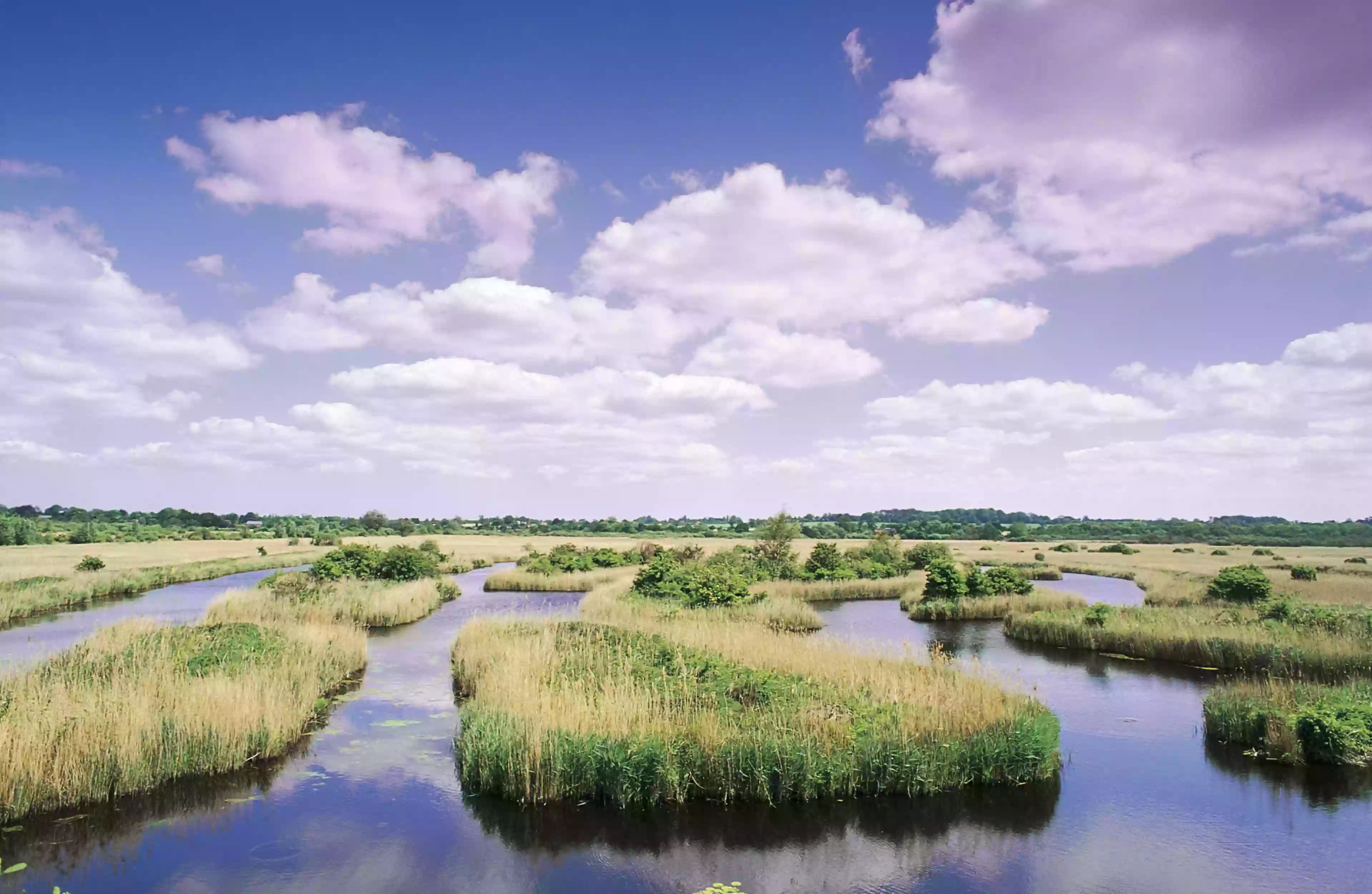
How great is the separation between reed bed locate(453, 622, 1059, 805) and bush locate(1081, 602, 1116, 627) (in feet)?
44.6

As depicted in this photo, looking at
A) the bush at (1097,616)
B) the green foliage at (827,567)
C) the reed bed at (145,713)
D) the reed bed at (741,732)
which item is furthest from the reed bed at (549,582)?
the reed bed at (741,732)

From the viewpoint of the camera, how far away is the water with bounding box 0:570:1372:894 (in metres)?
10.3

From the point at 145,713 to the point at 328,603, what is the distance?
19304 mm

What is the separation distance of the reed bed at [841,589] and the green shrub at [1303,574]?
19.7 m

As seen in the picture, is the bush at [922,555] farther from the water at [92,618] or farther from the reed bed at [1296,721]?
the water at [92,618]

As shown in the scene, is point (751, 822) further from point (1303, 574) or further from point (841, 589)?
point (1303, 574)

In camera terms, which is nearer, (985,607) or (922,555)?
(985,607)

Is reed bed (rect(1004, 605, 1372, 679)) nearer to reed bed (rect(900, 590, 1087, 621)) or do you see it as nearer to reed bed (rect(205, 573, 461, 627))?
reed bed (rect(900, 590, 1087, 621))

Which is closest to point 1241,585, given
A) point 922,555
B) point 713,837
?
point 922,555

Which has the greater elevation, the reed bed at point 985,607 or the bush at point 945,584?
the bush at point 945,584

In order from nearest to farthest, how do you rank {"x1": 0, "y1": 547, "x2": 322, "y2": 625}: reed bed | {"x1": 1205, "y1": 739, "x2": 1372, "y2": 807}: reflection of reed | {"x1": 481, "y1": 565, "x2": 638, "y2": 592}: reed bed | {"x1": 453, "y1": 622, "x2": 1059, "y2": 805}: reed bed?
1. {"x1": 453, "y1": 622, "x2": 1059, "y2": 805}: reed bed
2. {"x1": 1205, "y1": 739, "x2": 1372, "y2": 807}: reflection of reed
3. {"x1": 0, "y1": 547, "x2": 322, "y2": 625}: reed bed
4. {"x1": 481, "y1": 565, "x2": 638, "y2": 592}: reed bed

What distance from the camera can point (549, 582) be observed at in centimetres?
4809

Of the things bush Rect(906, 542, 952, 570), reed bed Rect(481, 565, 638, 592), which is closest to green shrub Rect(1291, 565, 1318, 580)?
bush Rect(906, 542, 952, 570)

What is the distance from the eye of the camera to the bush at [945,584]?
126 feet
